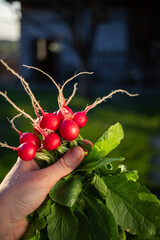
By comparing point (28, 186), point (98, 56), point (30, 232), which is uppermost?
point (28, 186)

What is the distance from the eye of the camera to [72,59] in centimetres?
1526

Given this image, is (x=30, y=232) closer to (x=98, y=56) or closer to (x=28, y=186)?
(x=28, y=186)

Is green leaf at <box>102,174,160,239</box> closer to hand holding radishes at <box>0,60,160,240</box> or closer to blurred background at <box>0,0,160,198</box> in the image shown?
hand holding radishes at <box>0,60,160,240</box>

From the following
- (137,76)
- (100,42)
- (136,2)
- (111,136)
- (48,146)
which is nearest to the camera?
(48,146)

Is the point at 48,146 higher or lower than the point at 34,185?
higher

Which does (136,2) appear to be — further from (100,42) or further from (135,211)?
(135,211)

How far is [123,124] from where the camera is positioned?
6.45 meters

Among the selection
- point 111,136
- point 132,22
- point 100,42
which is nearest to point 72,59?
point 100,42

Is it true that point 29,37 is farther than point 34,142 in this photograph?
Yes

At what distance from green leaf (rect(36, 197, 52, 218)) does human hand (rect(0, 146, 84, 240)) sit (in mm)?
28

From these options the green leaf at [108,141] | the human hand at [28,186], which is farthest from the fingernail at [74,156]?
the green leaf at [108,141]

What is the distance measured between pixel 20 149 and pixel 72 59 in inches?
562

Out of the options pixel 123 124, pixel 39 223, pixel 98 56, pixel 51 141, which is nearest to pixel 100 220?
pixel 39 223

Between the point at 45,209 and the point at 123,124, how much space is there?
16.9 ft
